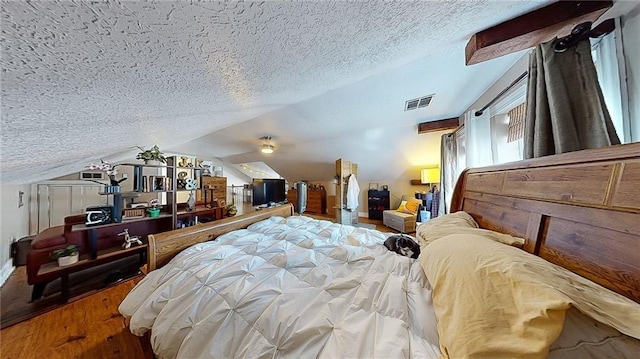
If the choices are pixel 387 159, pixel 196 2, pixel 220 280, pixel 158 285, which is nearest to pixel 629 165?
pixel 196 2

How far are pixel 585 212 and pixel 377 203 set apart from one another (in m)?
5.14

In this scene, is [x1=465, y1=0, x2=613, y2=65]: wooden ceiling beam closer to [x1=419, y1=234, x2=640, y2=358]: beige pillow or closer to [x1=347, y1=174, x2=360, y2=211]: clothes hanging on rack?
[x1=419, y1=234, x2=640, y2=358]: beige pillow

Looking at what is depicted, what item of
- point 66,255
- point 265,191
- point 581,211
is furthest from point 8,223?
point 581,211

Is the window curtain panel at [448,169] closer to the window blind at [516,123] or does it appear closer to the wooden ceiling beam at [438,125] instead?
the wooden ceiling beam at [438,125]

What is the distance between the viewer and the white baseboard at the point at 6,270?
230 centimetres

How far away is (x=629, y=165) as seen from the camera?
622 mm

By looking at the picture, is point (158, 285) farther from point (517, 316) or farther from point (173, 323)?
point (517, 316)

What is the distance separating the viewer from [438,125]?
137 inches

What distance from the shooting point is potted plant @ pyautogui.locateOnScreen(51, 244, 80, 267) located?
2021mm

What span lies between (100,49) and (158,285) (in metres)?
1.21

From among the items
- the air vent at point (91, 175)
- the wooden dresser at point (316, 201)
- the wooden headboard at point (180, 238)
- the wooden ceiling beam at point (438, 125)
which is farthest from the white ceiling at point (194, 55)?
the wooden dresser at point (316, 201)

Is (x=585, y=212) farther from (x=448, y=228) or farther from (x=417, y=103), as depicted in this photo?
(x=417, y=103)

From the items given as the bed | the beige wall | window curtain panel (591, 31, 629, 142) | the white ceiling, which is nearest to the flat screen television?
the beige wall

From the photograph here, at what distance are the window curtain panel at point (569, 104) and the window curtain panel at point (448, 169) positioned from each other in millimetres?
2110
